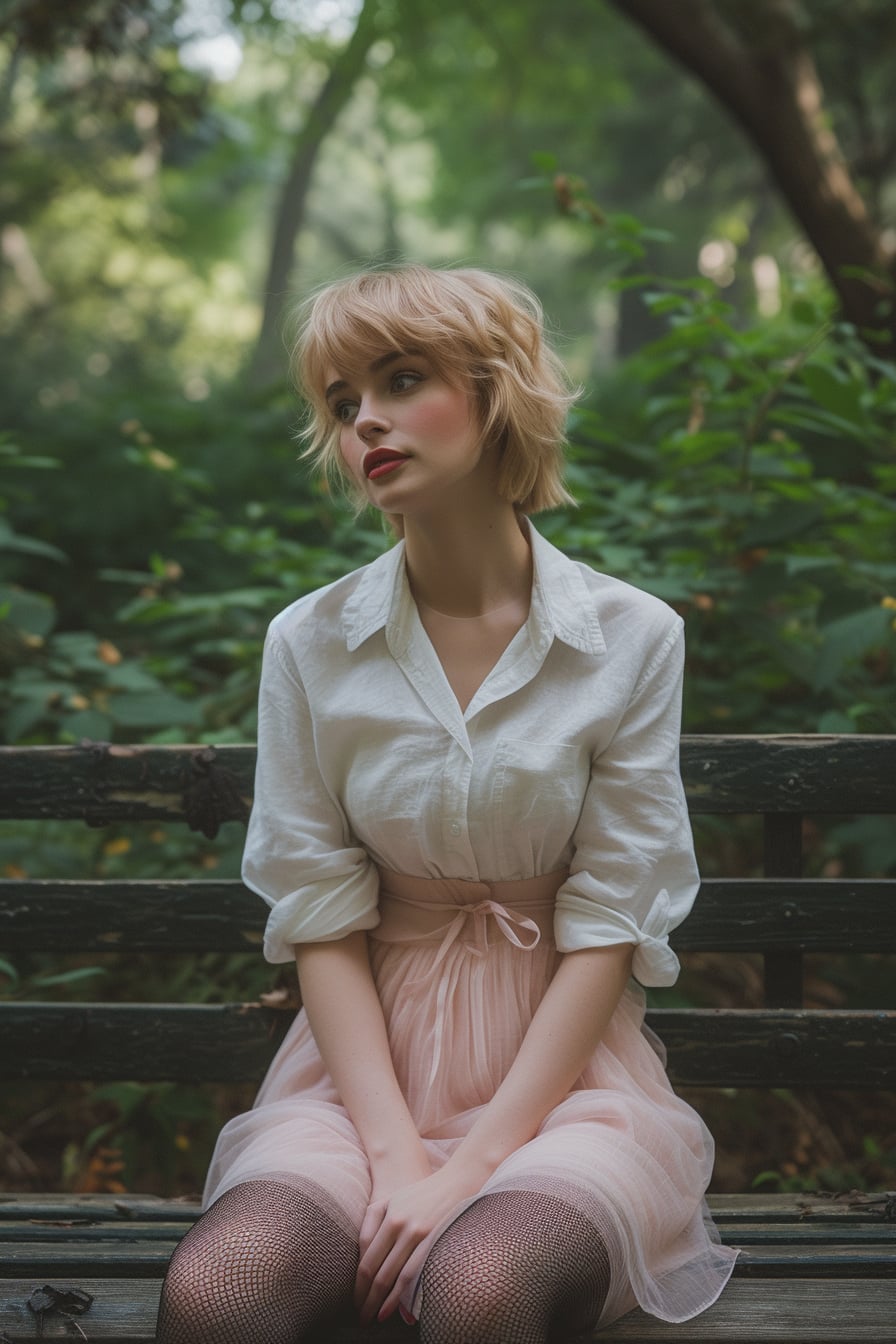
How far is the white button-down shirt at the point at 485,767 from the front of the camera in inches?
71.8

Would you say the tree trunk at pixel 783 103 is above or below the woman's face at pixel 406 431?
above

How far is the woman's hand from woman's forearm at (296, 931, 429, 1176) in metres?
0.08

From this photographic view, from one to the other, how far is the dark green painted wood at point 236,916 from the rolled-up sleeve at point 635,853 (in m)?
0.45

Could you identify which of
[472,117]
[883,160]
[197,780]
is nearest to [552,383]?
[197,780]

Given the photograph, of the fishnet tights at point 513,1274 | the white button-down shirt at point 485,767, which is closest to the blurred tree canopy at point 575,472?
the white button-down shirt at point 485,767

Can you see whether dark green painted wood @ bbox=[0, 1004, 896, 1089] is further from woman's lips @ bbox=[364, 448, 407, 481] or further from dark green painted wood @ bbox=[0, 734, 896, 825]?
woman's lips @ bbox=[364, 448, 407, 481]

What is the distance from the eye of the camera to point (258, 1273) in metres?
1.46

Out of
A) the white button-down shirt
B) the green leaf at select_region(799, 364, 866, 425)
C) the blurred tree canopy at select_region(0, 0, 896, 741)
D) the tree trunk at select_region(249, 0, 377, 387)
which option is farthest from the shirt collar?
the tree trunk at select_region(249, 0, 377, 387)

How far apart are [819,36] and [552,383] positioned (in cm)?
380

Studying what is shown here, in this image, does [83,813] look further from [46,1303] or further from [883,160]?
[883,160]

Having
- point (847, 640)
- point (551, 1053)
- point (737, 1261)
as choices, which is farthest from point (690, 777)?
point (737, 1261)

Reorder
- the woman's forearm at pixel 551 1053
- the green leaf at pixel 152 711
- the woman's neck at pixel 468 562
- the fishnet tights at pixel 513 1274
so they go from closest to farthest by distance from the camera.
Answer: the fishnet tights at pixel 513 1274 → the woman's forearm at pixel 551 1053 → the woman's neck at pixel 468 562 → the green leaf at pixel 152 711

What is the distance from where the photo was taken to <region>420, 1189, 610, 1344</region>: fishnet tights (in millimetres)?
1400

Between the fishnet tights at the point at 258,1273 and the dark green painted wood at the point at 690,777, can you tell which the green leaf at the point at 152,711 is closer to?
the dark green painted wood at the point at 690,777
